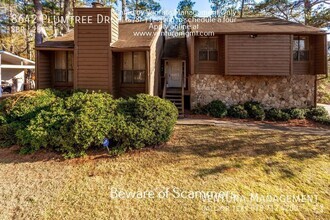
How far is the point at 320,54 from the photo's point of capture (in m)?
12.0

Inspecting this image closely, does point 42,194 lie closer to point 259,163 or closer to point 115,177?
point 115,177

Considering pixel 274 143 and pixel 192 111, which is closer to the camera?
pixel 274 143

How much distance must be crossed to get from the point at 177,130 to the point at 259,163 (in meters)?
3.50

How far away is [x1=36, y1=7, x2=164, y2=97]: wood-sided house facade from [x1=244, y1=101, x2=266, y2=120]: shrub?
596 cm

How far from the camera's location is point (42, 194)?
477cm

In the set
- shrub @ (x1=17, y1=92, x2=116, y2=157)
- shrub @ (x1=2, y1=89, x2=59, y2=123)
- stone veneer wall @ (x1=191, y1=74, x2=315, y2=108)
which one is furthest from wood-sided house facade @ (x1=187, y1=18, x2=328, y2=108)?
shrub @ (x1=2, y1=89, x2=59, y2=123)

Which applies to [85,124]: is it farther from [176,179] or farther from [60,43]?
[60,43]

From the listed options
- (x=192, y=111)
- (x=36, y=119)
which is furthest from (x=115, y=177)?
(x=192, y=111)

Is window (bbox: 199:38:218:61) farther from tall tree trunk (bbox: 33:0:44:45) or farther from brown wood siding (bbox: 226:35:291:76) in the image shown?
tall tree trunk (bbox: 33:0:44:45)

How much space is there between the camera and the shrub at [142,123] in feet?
21.6

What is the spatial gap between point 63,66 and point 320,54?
14.8 metres

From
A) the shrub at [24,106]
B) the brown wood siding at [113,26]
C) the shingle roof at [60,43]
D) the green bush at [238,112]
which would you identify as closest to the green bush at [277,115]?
the green bush at [238,112]

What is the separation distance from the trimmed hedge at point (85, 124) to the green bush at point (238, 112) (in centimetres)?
554

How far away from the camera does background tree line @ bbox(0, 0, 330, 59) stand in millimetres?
17125
